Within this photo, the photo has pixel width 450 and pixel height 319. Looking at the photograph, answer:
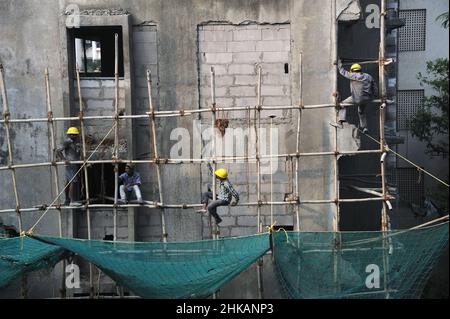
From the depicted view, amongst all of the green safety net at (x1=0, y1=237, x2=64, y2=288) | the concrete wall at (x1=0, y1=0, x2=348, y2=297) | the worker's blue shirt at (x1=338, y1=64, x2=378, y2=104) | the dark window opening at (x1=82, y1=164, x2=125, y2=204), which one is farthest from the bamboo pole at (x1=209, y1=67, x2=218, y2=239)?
the green safety net at (x1=0, y1=237, x2=64, y2=288)

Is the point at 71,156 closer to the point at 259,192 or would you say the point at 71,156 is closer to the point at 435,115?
the point at 259,192

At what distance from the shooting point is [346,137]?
12078 mm

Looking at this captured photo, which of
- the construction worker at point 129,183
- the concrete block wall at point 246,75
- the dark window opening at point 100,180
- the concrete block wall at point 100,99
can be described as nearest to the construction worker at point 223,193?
the concrete block wall at point 246,75

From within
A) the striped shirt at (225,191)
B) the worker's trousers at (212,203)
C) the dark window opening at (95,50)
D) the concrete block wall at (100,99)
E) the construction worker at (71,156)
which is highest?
the dark window opening at (95,50)

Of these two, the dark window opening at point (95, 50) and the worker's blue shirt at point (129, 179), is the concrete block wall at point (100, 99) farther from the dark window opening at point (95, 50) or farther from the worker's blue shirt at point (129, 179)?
the worker's blue shirt at point (129, 179)

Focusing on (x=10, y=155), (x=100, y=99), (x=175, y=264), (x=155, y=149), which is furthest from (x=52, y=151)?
(x=175, y=264)

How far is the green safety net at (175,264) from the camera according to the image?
31.8ft

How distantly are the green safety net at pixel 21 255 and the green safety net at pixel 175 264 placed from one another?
0.56 meters

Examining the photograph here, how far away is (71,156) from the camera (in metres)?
11.9

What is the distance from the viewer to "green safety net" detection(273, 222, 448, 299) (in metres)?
9.50

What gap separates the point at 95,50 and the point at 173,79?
479 cm

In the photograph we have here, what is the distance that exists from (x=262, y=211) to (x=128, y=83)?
3.65m

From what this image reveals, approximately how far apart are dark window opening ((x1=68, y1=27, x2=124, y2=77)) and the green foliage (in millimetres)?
8718

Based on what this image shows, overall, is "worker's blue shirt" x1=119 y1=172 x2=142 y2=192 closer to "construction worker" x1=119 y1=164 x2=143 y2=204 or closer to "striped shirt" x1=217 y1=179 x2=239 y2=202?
"construction worker" x1=119 y1=164 x2=143 y2=204
